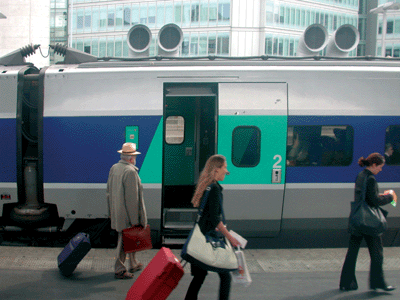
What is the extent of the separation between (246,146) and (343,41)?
3.87 meters

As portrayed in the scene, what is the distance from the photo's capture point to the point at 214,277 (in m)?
5.35

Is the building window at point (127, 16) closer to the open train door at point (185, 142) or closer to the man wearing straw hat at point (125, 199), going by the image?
the open train door at point (185, 142)

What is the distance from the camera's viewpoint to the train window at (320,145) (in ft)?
21.6

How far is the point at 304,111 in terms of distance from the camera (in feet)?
21.6

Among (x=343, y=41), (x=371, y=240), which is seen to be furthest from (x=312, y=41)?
(x=371, y=240)

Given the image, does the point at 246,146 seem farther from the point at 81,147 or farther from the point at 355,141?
the point at 81,147

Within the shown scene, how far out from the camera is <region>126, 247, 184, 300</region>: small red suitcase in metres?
4.03

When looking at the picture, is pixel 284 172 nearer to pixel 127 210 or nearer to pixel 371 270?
pixel 371 270

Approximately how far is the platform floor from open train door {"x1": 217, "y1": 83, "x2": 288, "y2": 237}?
0.77m

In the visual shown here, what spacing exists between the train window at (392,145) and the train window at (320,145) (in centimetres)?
60

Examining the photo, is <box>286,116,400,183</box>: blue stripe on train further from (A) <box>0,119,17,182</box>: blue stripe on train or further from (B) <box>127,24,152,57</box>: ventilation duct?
(A) <box>0,119,17,182</box>: blue stripe on train

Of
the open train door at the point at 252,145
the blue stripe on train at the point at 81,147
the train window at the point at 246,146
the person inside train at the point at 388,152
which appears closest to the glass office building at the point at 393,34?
the person inside train at the point at 388,152

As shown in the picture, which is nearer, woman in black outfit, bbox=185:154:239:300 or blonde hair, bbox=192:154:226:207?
woman in black outfit, bbox=185:154:239:300

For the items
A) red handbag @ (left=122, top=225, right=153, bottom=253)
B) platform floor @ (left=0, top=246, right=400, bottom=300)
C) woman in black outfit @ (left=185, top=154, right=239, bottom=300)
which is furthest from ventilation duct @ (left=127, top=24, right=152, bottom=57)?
woman in black outfit @ (left=185, top=154, right=239, bottom=300)
